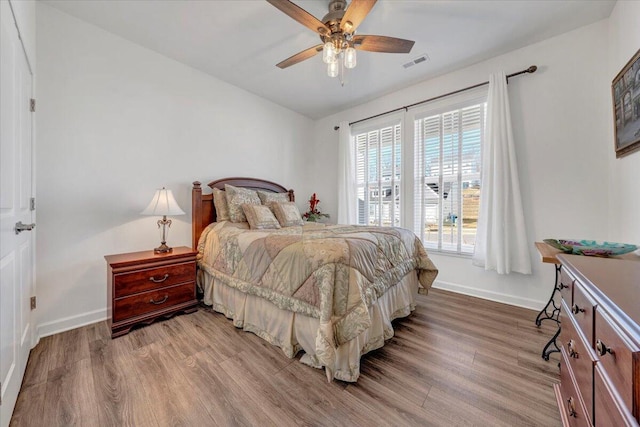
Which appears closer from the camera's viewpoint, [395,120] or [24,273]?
[24,273]

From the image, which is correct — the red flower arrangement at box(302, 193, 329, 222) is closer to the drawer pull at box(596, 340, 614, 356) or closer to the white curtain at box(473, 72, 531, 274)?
the white curtain at box(473, 72, 531, 274)

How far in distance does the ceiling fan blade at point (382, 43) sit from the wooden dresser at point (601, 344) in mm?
1883

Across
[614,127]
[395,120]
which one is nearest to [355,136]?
[395,120]

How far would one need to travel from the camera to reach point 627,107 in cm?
178

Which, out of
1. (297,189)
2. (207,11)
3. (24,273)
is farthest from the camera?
(297,189)

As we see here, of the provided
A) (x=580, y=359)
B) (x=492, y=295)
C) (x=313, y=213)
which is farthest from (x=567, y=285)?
(x=313, y=213)

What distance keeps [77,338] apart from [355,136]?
165 inches

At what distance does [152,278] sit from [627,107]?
4131 mm

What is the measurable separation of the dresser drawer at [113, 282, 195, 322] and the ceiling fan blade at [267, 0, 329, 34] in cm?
253

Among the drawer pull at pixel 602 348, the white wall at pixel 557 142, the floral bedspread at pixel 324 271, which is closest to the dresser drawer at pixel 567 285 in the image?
the drawer pull at pixel 602 348

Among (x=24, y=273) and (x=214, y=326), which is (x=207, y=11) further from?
(x=214, y=326)

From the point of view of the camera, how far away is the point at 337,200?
4348 millimetres

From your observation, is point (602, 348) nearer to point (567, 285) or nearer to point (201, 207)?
point (567, 285)

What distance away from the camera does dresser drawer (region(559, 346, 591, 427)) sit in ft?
2.82
